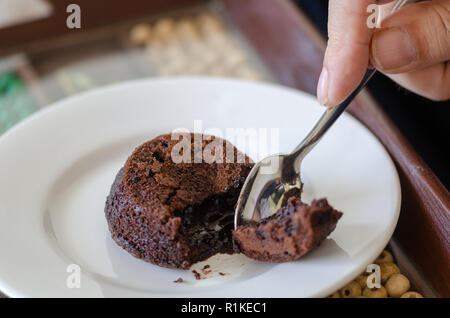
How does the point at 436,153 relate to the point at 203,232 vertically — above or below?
above

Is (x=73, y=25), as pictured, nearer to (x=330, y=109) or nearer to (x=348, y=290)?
(x=330, y=109)

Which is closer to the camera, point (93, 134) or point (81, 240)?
point (81, 240)

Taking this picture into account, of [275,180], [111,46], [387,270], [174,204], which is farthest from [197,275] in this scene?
[111,46]

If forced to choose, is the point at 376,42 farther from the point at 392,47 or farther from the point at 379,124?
the point at 379,124

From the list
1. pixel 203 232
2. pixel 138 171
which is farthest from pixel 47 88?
pixel 203 232

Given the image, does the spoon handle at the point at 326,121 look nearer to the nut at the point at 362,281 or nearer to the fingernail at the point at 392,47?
the fingernail at the point at 392,47
